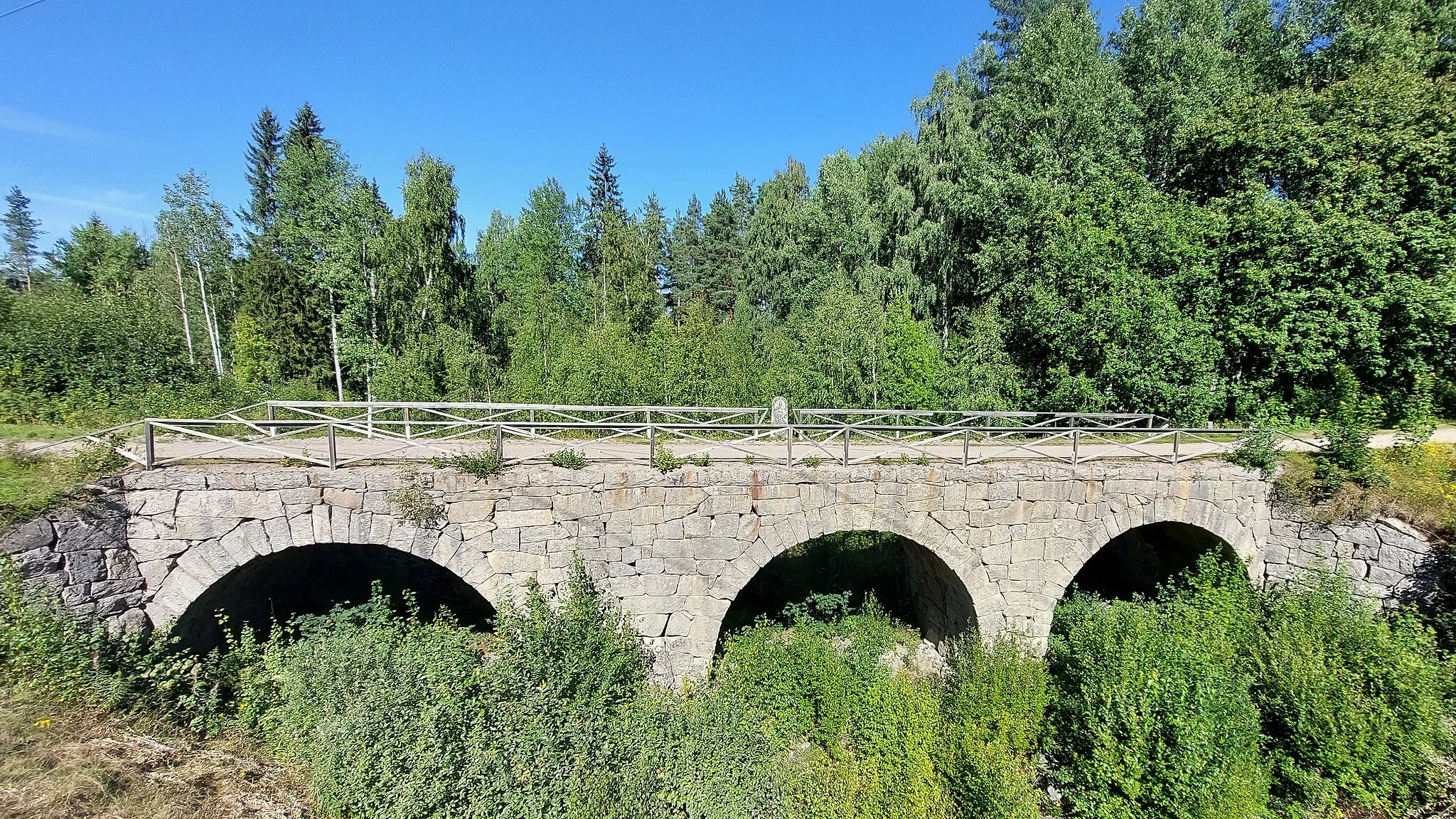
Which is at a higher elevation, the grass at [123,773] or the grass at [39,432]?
the grass at [39,432]

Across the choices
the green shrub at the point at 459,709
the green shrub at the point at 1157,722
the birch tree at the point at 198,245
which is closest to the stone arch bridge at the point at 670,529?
the green shrub at the point at 459,709

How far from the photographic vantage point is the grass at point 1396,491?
920cm

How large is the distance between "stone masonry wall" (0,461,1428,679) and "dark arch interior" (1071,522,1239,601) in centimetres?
72

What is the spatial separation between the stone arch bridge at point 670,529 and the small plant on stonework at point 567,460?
102mm

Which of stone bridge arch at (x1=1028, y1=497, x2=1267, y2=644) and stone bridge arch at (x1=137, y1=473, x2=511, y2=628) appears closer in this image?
stone bridge arch at (x1=137, y1=473, x2=511, y2=628)

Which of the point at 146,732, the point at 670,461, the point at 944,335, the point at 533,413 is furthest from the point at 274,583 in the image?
the point at 944,335

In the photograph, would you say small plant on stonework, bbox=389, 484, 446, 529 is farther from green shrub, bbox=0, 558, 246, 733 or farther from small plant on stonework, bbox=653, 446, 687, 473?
small plant on stonework, bbox=653, 446, 687, 473

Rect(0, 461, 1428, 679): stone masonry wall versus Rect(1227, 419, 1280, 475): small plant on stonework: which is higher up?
Rect(1227, 419, 1280, 475): small plant on stonework

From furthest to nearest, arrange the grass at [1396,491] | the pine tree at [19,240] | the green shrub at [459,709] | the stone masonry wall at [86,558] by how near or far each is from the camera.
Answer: the pine tree at [19,240]
the grass at [1396,491]
the stone masonry wall at [86,558]
the green shrub at [459,709]

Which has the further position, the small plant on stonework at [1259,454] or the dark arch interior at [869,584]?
the dark arch interior at [869,584]

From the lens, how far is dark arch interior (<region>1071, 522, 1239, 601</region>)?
10742 millimetres

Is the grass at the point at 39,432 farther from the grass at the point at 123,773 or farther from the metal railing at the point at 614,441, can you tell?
the grass at the point at 123,773

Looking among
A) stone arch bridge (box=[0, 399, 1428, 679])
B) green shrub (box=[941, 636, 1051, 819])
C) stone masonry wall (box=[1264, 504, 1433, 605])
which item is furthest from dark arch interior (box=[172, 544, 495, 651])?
stone masonry wall (box=[1264, 504, 1433, 605])

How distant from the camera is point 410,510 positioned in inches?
304
